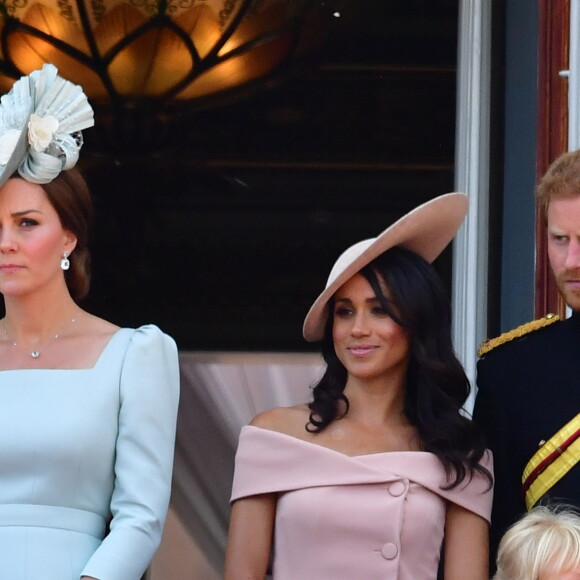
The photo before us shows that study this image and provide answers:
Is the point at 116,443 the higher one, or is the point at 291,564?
the point at 116,443

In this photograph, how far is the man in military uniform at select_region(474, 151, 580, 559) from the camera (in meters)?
3.12

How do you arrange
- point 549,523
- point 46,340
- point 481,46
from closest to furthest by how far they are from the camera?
point 549,523 → point 46,340 → point 481,46

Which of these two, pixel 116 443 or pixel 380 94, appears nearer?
pixel 116 443

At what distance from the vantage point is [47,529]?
302cm

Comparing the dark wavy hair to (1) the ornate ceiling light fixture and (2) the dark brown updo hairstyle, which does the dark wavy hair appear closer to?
(2) the dark brown updo hairstyle

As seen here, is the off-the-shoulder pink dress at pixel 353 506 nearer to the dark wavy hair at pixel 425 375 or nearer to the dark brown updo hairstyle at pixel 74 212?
the dark wavy hair at pixel 425 375

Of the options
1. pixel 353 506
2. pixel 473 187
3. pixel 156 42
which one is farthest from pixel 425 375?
pixel 156 42

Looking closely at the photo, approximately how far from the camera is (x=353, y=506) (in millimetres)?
3146

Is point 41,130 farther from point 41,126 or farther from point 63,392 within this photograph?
point 63,392

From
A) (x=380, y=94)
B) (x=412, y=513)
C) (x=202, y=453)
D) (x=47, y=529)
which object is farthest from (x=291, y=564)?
A: (x=380, y=94)

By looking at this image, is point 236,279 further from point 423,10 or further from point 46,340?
point 46,340

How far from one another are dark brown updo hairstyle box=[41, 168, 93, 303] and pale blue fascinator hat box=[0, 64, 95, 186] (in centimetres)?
2

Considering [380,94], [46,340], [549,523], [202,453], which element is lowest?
[202,453]

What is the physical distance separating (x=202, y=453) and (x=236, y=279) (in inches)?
18.8
